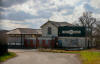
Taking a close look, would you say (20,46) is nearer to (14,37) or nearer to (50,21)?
(14,37)

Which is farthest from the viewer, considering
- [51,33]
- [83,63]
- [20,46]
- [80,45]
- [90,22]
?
[90,22]

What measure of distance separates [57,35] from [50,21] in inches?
181

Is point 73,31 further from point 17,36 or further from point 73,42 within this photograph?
point 17,36

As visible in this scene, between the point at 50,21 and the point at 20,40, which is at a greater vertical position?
the point at 50,21

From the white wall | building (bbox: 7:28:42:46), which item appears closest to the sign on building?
the white wall

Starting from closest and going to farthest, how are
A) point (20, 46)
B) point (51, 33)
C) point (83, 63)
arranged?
point (83, 63), point (20, 46), point (51, 33)

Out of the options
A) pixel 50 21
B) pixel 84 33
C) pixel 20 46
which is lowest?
pixel 20 46

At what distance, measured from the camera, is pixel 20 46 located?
42.0 metres

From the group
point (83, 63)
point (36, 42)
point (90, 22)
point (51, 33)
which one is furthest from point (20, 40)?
point (83, 63)

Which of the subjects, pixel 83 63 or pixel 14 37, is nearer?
pixel 83 63

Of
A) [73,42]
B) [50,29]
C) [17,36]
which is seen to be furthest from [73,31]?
[17,36]

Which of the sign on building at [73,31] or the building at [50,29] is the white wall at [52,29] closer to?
the building at [50,29]

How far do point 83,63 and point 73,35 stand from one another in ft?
82.0

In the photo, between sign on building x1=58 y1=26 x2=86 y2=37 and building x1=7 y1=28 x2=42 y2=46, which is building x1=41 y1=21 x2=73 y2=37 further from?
building x1=7 y1=28 x2=42 y2=46
